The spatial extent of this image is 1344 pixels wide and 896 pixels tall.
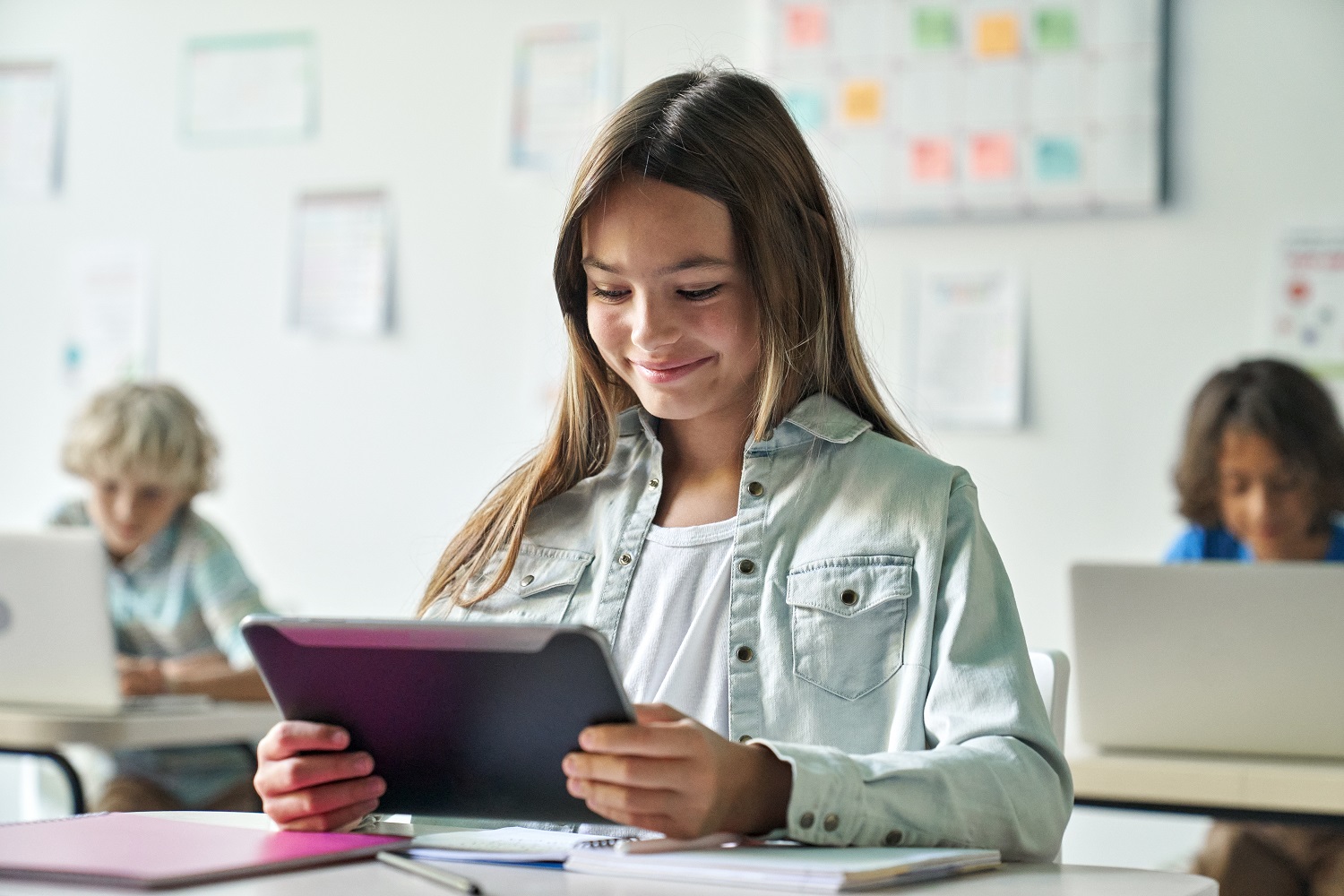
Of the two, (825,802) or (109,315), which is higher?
(109,315)

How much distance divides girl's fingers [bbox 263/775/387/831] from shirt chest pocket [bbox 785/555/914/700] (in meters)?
0.35

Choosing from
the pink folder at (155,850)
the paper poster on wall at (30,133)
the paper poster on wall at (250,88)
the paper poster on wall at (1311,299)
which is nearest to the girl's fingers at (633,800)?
the pink folder at (155,850)

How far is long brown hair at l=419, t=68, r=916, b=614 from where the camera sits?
4.17 ft

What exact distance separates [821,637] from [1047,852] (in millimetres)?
238

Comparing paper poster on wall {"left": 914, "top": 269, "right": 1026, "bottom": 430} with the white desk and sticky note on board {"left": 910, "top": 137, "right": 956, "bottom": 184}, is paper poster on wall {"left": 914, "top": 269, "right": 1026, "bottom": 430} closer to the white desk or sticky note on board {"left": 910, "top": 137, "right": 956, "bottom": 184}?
sticky note on board {"left": 910, "top": 137, "right": 956, "bottom": 184}

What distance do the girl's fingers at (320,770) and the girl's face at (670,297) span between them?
0.43 metres

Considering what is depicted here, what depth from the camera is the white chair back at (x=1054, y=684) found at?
123 cm

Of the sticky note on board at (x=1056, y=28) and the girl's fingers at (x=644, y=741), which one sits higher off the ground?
the sticky note on board at (x=1056, y=28)

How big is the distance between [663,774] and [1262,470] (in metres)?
1.95

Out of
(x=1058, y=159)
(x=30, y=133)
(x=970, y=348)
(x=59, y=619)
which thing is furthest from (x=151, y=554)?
(x=1058, y=159)

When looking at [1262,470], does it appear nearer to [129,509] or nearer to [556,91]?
[556,91]

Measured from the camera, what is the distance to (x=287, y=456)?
10.8ft

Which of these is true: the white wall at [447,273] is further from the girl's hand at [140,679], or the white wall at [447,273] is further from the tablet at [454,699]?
the tablet at [454,699]

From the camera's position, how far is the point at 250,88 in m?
3.35
